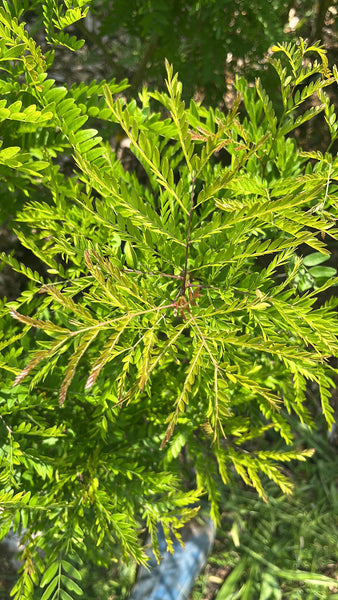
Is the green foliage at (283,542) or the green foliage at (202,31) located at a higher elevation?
the green foliage at (202,31)

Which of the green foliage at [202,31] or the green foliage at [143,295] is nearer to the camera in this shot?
the green foliage at [143,295]

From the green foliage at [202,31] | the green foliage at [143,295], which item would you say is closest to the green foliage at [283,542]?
the green foliage at [143,295]

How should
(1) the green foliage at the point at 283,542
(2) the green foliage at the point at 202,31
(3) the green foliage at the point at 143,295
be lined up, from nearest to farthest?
1. (3) the green foliage at the point at 143,295
2. (2) the green foliage at the point at 202,31
3. (1) the green foliage at the point at 283,542

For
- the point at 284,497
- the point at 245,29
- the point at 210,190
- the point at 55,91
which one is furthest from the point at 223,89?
the point at 284,497

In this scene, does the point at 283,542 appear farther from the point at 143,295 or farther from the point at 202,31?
the point at 202,31

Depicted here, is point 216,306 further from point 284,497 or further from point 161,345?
point 284,497

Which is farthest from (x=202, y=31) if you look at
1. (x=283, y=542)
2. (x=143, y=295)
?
(x=283, y=542)

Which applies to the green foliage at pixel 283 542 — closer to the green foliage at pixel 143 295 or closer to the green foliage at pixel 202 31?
the green foliage at pixel 143 295

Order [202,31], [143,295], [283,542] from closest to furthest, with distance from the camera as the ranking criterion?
[143,295]
[202,31]
[283,542]

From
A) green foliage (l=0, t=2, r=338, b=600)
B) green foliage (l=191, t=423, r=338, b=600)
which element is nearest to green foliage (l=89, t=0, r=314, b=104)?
green foliage (l=0, t=2, r=338, b=600)
